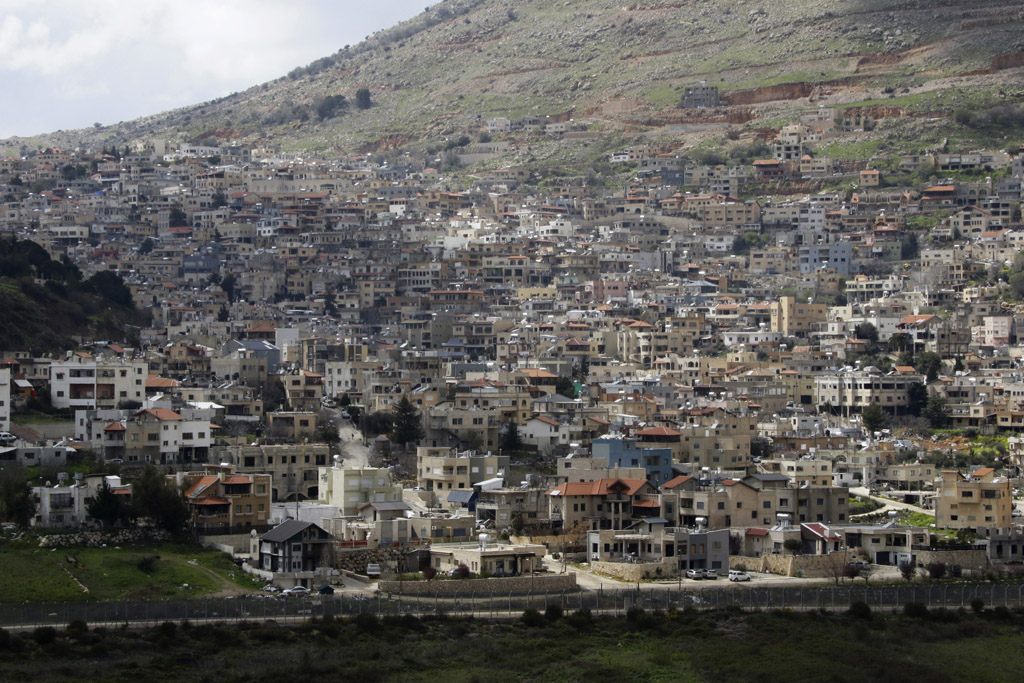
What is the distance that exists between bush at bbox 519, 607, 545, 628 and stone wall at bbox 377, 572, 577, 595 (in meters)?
1.90

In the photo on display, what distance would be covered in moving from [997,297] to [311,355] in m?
32.9

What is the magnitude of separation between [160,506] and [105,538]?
182 centimetres

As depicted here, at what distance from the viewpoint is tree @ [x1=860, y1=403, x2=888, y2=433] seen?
79.3 m

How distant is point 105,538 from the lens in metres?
52.7

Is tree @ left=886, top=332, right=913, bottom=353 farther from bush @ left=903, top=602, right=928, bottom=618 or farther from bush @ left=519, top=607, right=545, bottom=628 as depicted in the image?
bush @ left=519, top=607, right=545, bottom=628

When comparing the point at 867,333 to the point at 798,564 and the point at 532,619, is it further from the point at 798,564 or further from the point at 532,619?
the point at 532,619

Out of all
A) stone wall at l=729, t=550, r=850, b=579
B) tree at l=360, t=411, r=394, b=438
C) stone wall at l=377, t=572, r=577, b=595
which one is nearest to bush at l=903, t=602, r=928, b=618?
stone wall at l=729, t=550, r=850, b=579

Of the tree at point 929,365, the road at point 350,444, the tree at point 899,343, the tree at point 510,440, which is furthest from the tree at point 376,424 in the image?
the tree at point 899,343

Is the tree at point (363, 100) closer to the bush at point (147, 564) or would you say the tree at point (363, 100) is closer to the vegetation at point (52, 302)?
the vegetation at point (52, 302)

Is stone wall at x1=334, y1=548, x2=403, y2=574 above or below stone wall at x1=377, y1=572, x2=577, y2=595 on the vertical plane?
above

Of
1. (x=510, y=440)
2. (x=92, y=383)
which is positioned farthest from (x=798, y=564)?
(x=92, y=383)

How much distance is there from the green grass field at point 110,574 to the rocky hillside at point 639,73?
290 feet

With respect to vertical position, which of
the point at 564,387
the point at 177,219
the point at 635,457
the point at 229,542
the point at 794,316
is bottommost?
the point at 229,542

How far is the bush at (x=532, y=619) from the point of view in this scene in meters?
47.8
